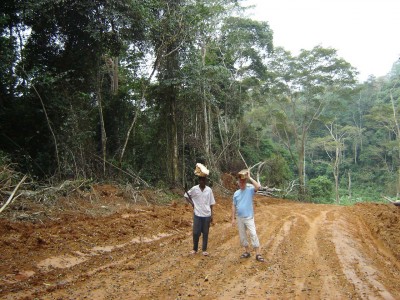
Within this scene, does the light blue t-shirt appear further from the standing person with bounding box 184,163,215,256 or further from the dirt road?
the dirt road

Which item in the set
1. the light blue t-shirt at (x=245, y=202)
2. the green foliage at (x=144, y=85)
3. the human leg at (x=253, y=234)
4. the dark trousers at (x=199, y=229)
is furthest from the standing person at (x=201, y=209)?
the green foliage at (x=144, y=85)

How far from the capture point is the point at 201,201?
22.2ft

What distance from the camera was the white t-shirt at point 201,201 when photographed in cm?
674

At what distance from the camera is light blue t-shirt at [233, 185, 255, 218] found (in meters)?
6.51

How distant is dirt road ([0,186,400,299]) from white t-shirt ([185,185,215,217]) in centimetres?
84

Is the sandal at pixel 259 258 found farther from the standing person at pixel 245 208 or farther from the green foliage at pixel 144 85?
the green foliage at pixel 144 85

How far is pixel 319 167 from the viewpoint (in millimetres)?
45719

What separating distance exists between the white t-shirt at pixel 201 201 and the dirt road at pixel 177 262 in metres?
0.84

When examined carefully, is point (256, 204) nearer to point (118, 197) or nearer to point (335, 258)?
point (118, 197)

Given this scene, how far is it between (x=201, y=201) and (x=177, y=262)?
1.26m

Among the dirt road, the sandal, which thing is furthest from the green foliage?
the sandal

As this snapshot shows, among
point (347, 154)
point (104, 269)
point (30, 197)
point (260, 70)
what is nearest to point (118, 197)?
point (30, 197)

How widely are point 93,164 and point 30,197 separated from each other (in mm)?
5122

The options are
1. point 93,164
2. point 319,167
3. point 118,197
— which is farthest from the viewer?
point 319,167
